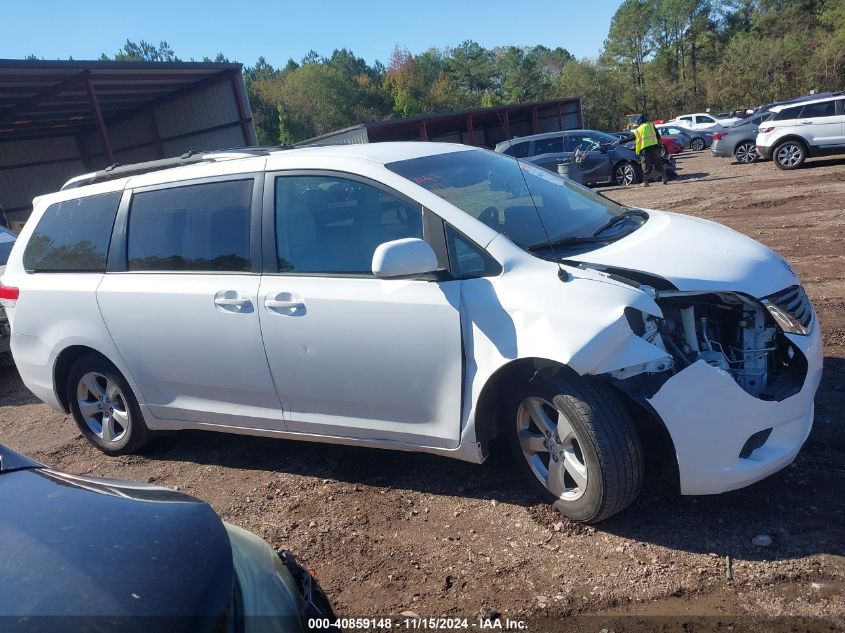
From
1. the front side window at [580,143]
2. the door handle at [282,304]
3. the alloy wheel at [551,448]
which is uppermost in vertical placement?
the door handle at [282,304]

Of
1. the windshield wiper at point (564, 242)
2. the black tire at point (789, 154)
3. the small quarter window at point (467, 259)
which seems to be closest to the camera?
the small quarter window at point (467, 259)

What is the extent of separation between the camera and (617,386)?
2756 mm

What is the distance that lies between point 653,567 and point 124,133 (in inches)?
992

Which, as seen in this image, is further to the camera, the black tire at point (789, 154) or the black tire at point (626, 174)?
the black tire at point (626, 174)

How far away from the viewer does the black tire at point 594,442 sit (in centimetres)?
280

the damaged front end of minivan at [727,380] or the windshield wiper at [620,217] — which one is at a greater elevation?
the windshield wiper at [620,217]

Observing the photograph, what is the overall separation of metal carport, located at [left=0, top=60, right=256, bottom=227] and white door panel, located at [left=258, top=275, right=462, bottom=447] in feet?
45.2

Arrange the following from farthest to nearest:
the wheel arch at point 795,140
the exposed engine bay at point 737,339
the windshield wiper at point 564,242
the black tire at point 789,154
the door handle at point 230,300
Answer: the black tire at point 789,154, the wheel arch at point 795,140, the door handle at point 230,300, the windshield wiper at point 564,242, the exposed engine bay at point 737,339

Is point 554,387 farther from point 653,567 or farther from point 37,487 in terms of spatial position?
point 37,487

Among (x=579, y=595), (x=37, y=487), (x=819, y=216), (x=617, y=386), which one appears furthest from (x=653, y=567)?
(x=819, y=216)

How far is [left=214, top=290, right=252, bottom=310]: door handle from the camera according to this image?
11.8 feet

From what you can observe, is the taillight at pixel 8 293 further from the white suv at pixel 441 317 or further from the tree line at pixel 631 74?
the tree line at pixel 631 74

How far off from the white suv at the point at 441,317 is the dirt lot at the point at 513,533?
0.26 m

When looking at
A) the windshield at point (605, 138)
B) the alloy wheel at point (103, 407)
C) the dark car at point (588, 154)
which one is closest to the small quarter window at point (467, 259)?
the alloy wheel at point (103, 407)
